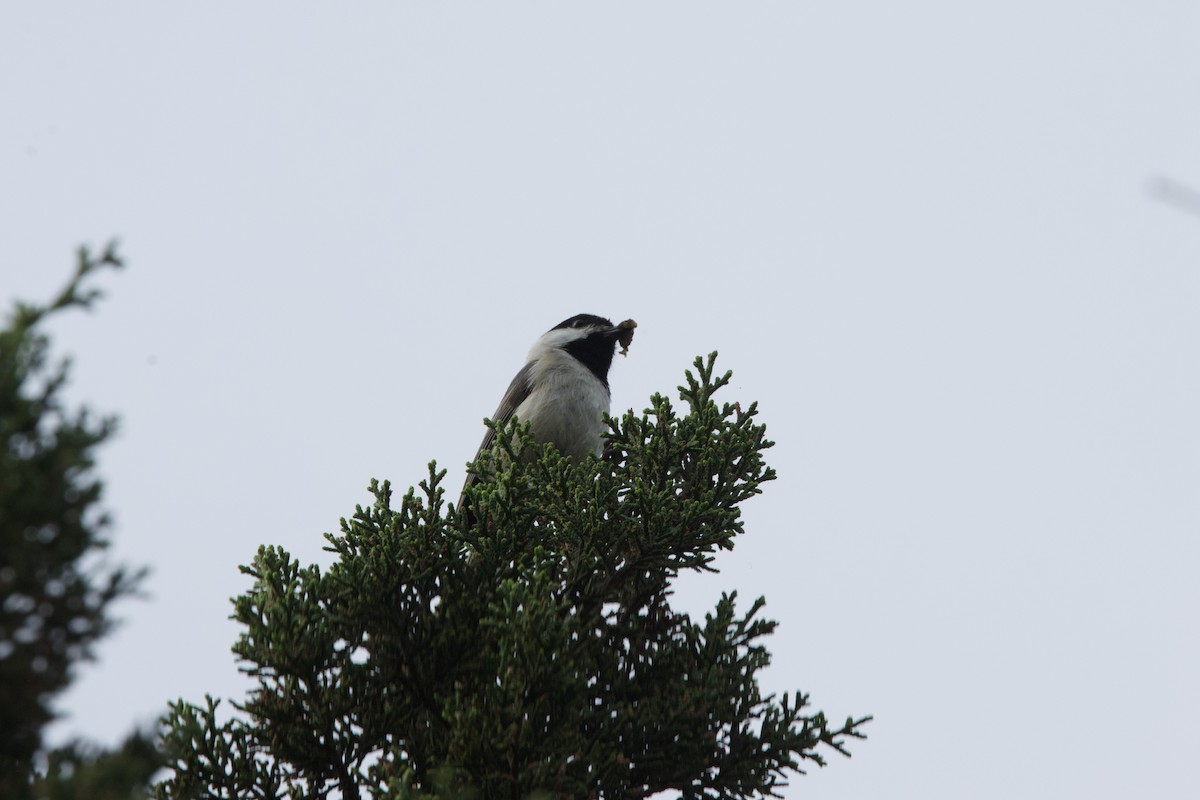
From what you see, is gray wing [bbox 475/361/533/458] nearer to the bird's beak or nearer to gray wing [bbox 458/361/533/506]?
gray wing [bbox 458/361/533/506]

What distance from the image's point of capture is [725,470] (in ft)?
15.3

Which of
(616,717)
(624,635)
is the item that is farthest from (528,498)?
(616,717)

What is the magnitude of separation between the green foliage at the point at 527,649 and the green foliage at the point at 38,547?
1.20m

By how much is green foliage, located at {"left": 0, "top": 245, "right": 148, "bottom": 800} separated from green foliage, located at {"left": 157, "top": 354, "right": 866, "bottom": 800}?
1196 millimetres

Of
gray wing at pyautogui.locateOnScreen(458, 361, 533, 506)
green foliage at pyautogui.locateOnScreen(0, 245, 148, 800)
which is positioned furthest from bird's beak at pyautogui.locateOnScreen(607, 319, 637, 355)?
green foliage at pyautogui.locateOnScreen(0, 245, 148, 800)

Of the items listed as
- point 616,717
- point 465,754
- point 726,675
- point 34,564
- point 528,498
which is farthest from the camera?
point 528,498

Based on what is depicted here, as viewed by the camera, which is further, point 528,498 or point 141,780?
point 528,498

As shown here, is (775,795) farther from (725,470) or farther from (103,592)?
(103,592)

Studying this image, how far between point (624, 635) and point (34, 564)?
2.54 meters

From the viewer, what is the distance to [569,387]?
722cm

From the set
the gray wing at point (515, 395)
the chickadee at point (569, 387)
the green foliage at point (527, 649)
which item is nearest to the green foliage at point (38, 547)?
the green foliage at point (527, 649)

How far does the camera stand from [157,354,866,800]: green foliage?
3.64 meters

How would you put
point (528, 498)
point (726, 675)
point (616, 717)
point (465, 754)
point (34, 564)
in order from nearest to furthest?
1. point (34, 564)
2. point (465, 754)
3. point (616, 717)
4. point (726, 675)
5. point (528, 498)

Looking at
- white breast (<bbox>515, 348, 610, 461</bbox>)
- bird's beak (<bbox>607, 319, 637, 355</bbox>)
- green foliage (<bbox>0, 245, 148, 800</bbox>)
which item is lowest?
green foliage (<bbox>0, 245, 148, 800</bbox>)
